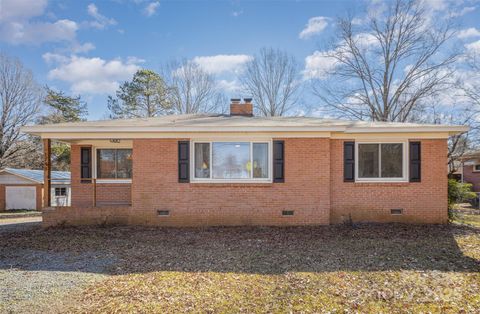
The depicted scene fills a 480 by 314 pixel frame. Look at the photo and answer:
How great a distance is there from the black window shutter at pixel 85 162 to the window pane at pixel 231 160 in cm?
511

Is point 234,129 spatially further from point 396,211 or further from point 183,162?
point 396,211

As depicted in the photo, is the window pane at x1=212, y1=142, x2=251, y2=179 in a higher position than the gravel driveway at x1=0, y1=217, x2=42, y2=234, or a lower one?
higher

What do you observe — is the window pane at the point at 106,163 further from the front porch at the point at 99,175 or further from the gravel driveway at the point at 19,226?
the gravel driveway at the point at 19,226

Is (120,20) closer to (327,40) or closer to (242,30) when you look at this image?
(242,30)

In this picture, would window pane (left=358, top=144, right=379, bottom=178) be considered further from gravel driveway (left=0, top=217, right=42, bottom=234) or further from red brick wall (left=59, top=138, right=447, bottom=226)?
gravel driveway (left=0, top=217, right=42, bottom=234)

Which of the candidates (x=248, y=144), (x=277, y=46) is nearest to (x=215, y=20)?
(x=248, y=144)

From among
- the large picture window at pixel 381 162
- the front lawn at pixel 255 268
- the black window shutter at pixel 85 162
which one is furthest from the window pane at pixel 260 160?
the black window shutter at pixel 85 162

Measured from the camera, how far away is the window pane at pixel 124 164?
1132 centimetres

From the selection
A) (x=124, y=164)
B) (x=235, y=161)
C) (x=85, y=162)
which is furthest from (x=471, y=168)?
(x=85, y=162)

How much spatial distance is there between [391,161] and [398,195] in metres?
1.10

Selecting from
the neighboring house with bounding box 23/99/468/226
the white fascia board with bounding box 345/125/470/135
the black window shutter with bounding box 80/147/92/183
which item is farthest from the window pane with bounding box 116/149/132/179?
the white fascia board with bounding box 345/125/470/135

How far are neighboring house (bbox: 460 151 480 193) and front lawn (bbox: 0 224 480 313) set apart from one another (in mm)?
17787

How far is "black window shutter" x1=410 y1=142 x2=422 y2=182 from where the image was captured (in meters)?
9.35

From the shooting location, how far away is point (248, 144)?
927cm
